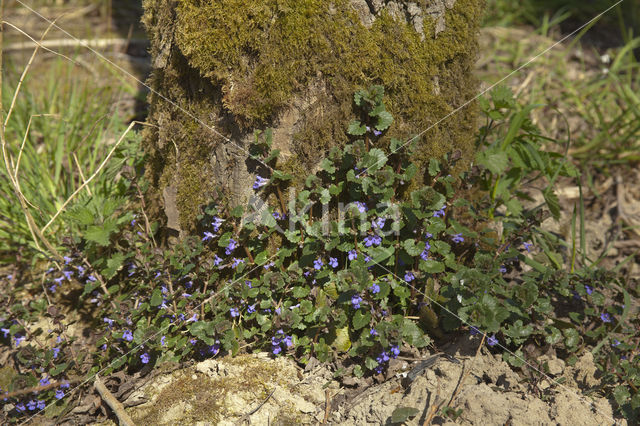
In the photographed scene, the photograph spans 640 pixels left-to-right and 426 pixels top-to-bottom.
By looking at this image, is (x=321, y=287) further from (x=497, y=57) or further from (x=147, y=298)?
(x=497, y=57)

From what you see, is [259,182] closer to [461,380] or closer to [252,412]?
[252,412]

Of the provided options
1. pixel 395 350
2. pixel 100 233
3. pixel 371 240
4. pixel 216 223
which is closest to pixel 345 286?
pixel 371 240

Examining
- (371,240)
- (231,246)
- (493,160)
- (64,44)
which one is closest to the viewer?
(371,240)

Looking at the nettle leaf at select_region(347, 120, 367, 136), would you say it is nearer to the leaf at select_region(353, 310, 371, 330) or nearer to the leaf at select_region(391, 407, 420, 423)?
the leaf at select_region(353, 310, 371, 330)

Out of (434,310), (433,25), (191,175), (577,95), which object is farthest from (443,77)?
(577,95)

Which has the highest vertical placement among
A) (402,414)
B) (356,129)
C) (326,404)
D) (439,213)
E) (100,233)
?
(356,129)

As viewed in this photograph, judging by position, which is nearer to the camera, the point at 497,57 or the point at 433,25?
the point at 433,25

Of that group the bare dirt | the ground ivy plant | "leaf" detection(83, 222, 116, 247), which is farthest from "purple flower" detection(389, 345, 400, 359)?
"leaf" detection(83, 222, 116, 247)
